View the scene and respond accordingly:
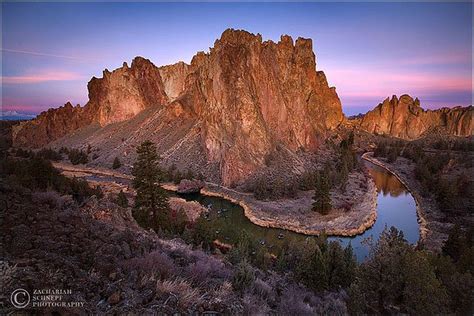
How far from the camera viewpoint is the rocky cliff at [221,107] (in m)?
57.5

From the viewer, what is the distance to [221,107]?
58.4 m

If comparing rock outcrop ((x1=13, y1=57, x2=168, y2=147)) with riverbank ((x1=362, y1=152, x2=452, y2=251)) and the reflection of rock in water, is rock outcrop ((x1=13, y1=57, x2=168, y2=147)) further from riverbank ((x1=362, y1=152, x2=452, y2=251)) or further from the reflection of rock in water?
riverbank ((x1=362, y1=152, x2=452, y2=251))

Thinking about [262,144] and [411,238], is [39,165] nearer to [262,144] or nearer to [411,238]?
[411,238]

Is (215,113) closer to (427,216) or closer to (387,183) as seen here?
(387,183)

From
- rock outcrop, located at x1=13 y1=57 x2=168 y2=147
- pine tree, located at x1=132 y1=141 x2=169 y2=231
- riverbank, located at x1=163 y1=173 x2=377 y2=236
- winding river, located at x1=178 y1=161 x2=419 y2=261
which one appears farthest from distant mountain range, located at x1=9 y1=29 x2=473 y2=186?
pine tree, located at x1=132 y1=141 x2=169 y2=231

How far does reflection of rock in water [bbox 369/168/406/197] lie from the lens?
178ft

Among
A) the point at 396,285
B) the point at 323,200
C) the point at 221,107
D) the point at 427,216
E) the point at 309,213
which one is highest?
the point at 221,107

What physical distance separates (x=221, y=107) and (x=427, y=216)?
129 ft

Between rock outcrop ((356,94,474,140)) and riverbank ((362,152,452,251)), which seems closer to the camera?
riverbank ((362,152,452,251))

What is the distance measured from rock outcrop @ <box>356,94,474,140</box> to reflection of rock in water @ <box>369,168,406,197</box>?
9671 cm

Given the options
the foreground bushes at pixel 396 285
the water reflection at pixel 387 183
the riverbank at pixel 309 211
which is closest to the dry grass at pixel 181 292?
the foreground bushes at pixel 396 285

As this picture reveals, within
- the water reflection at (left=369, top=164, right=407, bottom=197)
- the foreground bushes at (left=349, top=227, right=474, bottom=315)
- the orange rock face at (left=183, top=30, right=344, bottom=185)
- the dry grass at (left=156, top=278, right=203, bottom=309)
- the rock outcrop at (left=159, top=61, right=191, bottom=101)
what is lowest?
the water reflection at (left=369, top=164, right=407, bottom=197)
